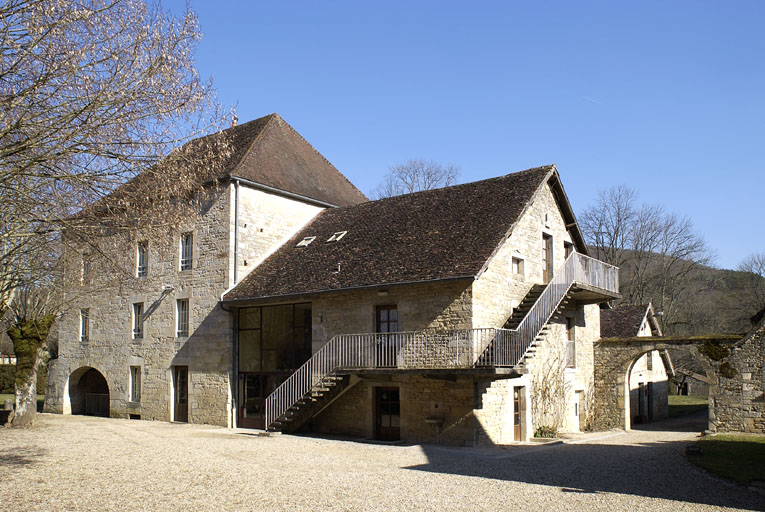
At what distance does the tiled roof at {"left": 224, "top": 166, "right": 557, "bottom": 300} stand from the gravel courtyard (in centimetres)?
434

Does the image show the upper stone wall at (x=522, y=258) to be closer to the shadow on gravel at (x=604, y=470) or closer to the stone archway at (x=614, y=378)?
the shadow on gravel at (x=604, y=470)

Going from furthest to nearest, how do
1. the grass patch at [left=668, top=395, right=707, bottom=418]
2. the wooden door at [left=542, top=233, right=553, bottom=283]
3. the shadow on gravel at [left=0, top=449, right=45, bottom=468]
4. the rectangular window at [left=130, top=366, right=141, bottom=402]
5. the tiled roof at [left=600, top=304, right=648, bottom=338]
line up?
the grass patch at [left=668, top=395, right=707, bottom=418] → the tiled roof at [left=600, top=304, right=648, bottom=338] → the rectangular window at [left=130, top=366, right=141, bottom=402] → the wooden door at [left=542, top=233, right=553, bottom=283] → the shadow on gravel at [left=0, top=449, right=45, bottom=468]

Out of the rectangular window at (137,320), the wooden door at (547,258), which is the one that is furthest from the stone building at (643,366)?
the rectangular window at (137,320)

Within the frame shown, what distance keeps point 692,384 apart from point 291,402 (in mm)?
31234

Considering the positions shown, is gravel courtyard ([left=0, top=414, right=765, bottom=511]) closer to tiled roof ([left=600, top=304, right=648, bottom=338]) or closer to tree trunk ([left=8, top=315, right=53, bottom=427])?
tree trunk ([left=8, top=315, right=53, bottom=427])

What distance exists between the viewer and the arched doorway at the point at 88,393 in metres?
25.8

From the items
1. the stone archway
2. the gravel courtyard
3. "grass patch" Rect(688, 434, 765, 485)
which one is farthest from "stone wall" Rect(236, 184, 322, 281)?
"grass patch" Rect(688, 434, 765, 485)

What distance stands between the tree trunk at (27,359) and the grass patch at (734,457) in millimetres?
17833

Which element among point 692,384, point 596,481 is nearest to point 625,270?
point 692,384

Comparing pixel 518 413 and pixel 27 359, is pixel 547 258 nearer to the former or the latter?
pixel 518 413

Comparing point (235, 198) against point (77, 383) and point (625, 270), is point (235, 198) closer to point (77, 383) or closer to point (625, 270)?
point (77, 383)

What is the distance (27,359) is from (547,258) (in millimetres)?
15923

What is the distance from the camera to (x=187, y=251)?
22547mm

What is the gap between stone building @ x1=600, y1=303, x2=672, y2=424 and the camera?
89.1 ft
